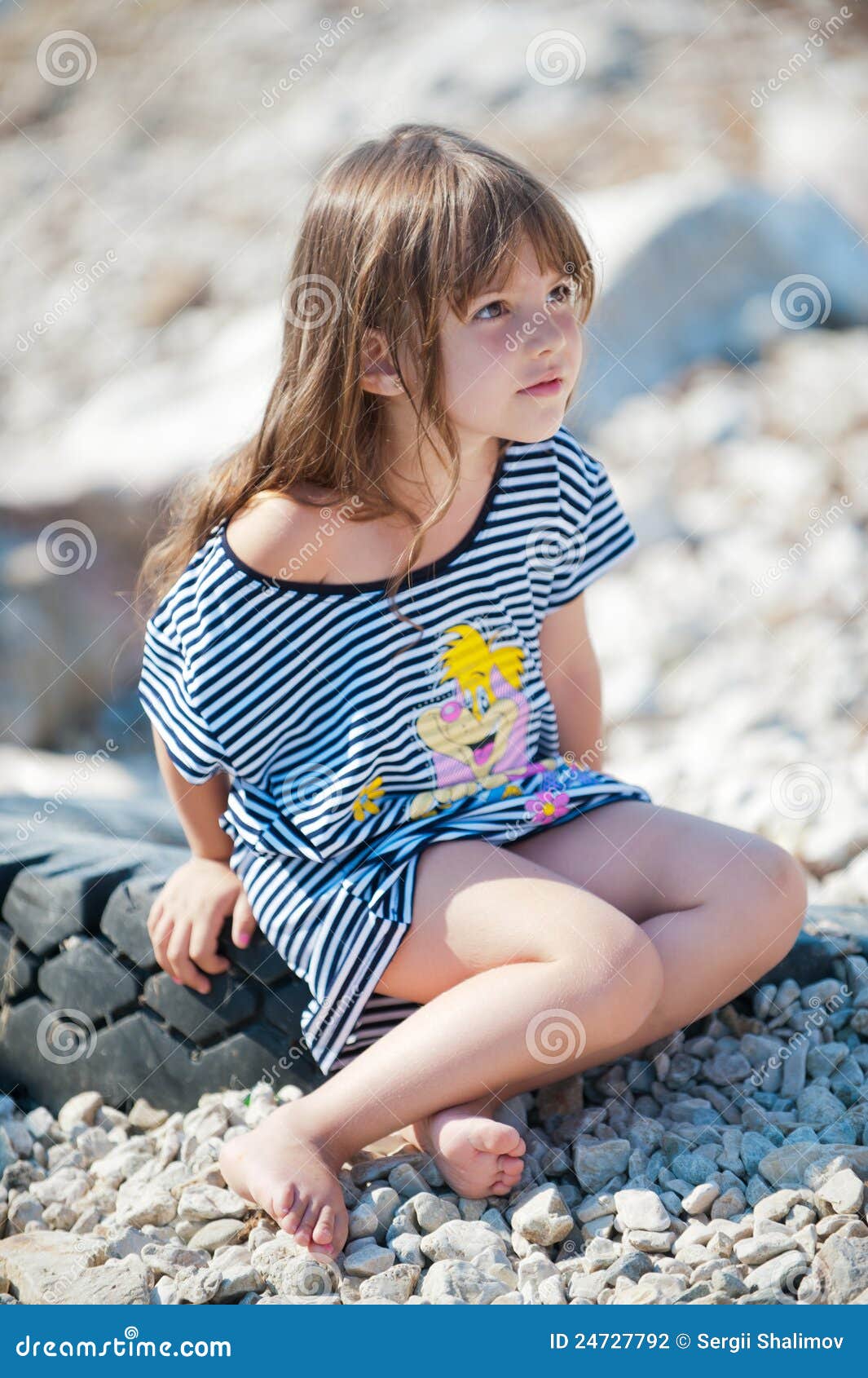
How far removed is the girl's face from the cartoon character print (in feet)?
1.00

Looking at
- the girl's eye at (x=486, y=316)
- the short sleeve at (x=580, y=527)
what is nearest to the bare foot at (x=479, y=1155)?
the short sleeve at (x=580, y=527)

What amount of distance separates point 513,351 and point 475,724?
1.63ft

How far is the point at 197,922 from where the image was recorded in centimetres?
178

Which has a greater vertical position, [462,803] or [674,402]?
[674,402]

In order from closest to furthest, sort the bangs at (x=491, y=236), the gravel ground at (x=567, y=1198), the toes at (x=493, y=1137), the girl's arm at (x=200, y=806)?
the gravel ground at (x=567, y=1198) → the toes at (x=493, y=1137) → the bangs at (x=491, y=236) → the girl's arm at (x=200, y=806)

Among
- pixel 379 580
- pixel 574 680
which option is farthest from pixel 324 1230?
pixel 574 680

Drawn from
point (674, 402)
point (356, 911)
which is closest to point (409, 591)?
point (356, 911)

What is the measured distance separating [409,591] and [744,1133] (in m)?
0.79

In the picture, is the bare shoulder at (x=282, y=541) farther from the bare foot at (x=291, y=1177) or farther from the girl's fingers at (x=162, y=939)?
the bare foot at (x=291, y=1177)

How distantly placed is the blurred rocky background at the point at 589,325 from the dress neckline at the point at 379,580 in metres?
0.57

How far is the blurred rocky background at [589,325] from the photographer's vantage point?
10.5ft

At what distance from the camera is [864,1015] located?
5.80 ft

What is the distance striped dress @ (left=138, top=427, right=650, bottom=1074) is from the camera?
168 centimetres
